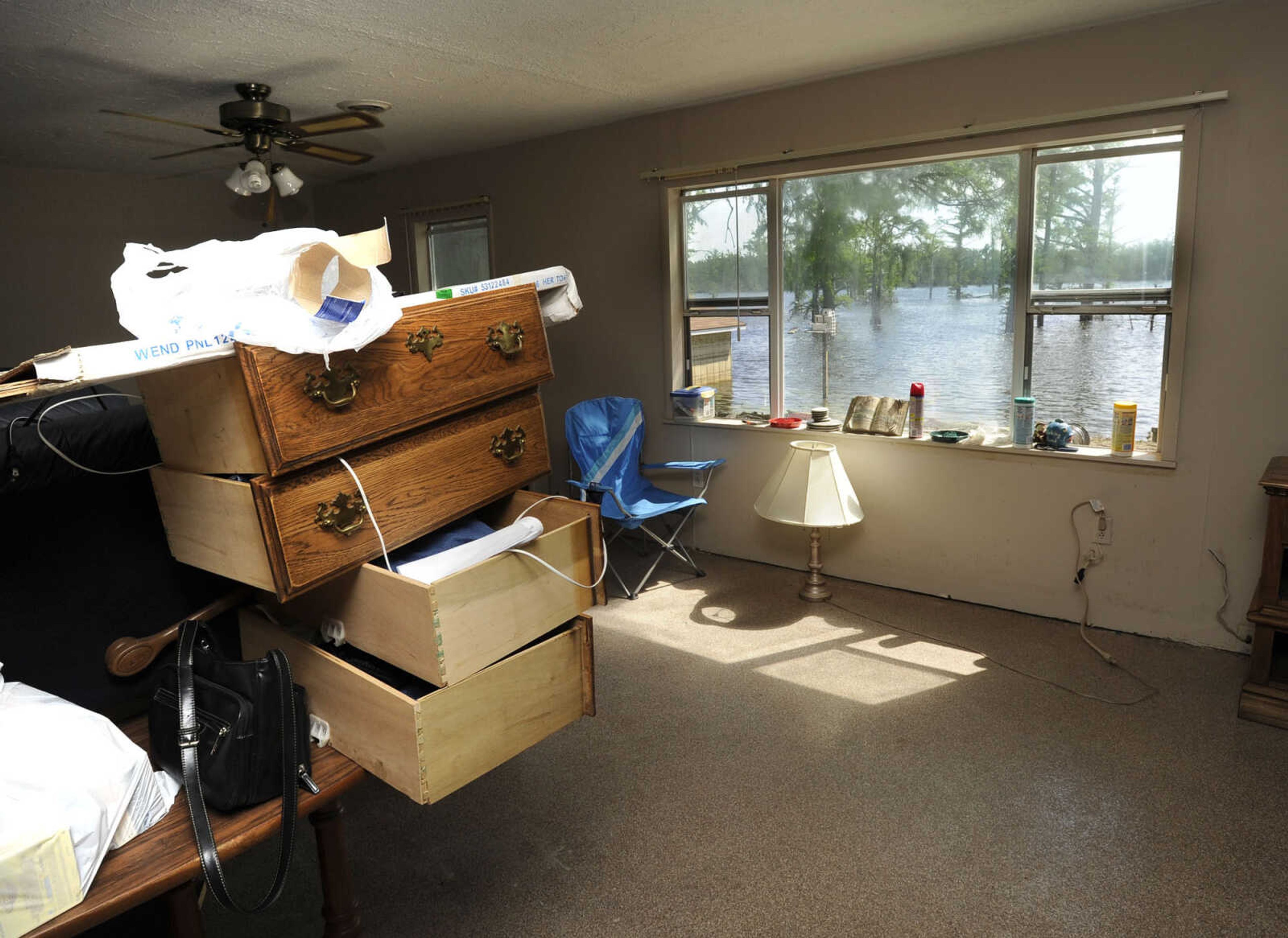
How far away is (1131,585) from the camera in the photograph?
346 cm

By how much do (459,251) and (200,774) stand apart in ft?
16.7

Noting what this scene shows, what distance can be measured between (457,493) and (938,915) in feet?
5.02

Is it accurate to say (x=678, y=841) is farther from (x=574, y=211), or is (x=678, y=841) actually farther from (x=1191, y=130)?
(x=574, y=211)

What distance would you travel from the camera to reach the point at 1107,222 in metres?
3.36

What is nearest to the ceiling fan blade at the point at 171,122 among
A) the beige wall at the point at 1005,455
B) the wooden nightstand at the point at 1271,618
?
the beige wall at the point at 1005,455

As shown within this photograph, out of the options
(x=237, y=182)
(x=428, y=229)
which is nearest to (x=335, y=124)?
(x=237, y=182)

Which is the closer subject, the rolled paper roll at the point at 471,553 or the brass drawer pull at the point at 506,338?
the rolled paper roll at the point at 471,553

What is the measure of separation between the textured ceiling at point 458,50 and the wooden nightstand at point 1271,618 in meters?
1.79

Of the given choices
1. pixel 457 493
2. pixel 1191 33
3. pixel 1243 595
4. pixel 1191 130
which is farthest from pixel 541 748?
pixel 1191 33

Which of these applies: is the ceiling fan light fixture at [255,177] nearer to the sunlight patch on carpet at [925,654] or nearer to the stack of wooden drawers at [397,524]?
the stack of wooden drawers at [397,524]

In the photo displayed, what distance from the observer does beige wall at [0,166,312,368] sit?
5.38m

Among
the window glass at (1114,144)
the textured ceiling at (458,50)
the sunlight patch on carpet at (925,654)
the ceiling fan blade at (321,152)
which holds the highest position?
the textured ceiling at (458,50)

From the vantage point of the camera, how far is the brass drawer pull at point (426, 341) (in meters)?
1.43

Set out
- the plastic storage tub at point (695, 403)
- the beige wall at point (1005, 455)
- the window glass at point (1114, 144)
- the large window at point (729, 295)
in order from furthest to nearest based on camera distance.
Result: the plastic storage tub at point (695, 403)
the large window at point (729, 295)
the window glass at point (1114, 144)
the beige wall at point (1005, 455)
